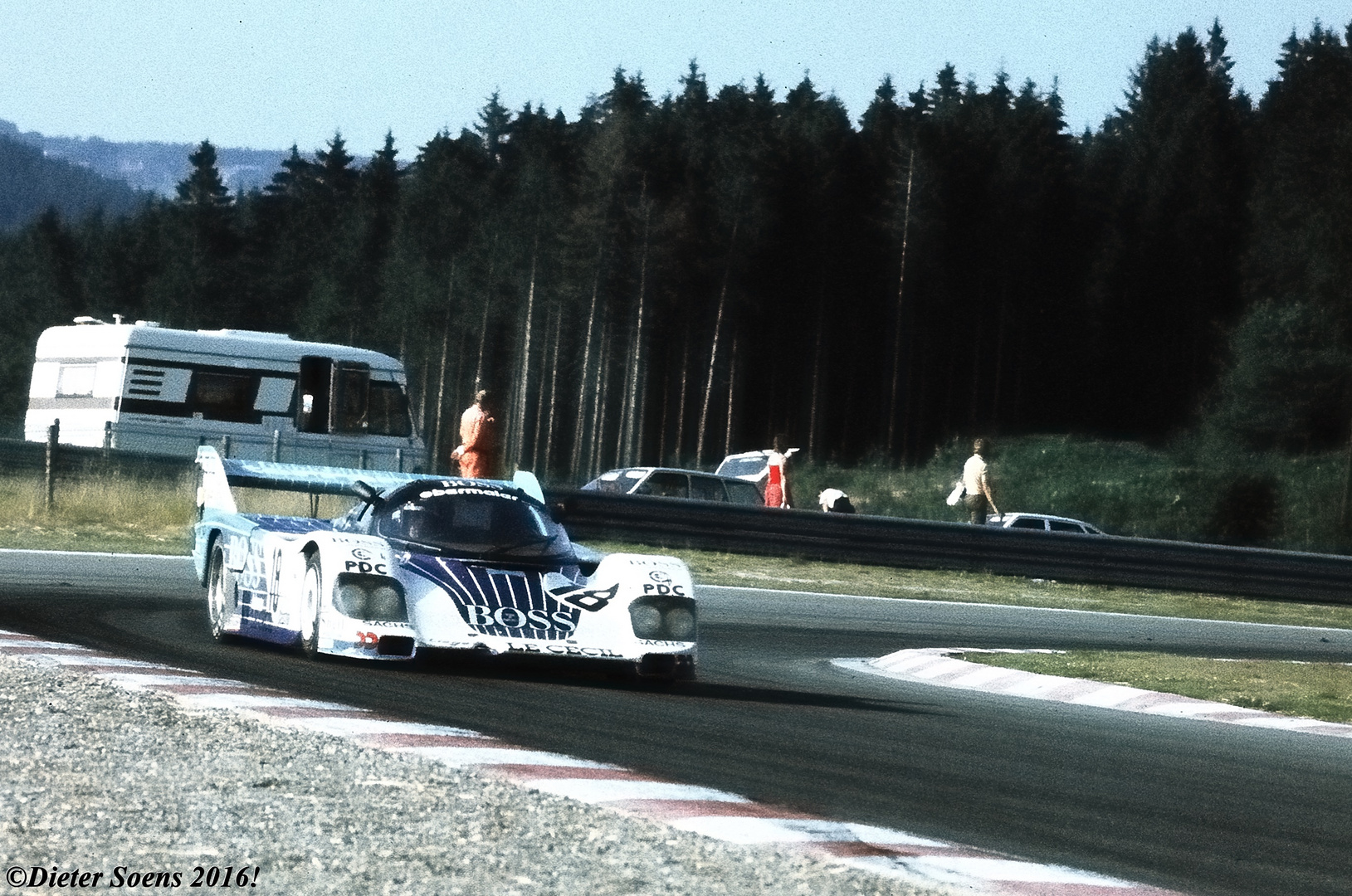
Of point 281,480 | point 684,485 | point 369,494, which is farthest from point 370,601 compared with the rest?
point 684,485

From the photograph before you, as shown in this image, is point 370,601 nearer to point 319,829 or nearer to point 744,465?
point 319,829

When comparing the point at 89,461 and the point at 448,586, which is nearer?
the point at 448,586

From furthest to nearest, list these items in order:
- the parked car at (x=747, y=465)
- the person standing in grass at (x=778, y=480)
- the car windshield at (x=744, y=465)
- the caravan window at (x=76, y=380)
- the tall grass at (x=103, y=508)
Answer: the car windshield at (x=744, y=465) → the parked car at (x=747, y=465) → the caravan window at (x=76, y=380) → the person standing in grass at (x=778, y=480) → the tall grass at (x=103, y=508)

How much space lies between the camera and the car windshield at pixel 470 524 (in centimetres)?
1109

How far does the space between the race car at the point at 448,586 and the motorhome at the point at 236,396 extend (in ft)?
55.9

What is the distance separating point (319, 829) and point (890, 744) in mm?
3563

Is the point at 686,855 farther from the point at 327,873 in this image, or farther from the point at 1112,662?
the point at 1112,662

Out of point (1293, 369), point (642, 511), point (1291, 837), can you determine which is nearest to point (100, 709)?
point (1291, 837)

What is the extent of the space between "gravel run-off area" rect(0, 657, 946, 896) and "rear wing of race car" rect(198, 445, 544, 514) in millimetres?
4753

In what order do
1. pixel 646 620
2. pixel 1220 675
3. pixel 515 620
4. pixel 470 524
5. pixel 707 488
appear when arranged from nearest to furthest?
pixel 515 620
pixel 646 620
pixel 470 524
pixel 1220 675
pixel 707 488

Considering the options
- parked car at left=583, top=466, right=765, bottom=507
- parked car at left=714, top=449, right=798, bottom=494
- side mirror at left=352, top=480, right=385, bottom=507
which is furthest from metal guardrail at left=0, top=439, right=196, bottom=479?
side mirror at left=352, top=480, right=385, bottom=507

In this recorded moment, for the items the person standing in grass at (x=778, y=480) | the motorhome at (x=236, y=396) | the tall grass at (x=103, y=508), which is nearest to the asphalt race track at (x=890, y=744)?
the tall grass at (x=103, y=508)

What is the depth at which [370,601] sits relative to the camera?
34.1 feet

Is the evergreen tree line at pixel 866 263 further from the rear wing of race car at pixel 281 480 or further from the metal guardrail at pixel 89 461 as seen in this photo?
the rear wing of race car at pixel 281 480
